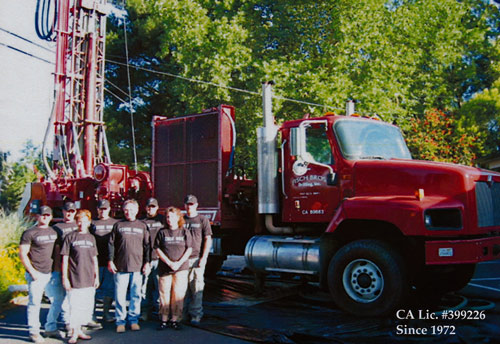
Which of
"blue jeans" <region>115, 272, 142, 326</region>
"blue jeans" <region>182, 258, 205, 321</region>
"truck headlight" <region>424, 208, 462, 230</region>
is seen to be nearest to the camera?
"blue jeans" <region>115, 272, 142, 326</region>

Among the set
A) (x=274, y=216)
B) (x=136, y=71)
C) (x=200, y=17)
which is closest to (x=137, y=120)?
(x=136, y=71)

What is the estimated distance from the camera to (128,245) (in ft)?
22.5

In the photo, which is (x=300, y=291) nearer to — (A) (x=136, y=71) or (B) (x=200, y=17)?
(B) (x=200, y=17)

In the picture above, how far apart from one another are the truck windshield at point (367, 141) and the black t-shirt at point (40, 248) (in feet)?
14.6

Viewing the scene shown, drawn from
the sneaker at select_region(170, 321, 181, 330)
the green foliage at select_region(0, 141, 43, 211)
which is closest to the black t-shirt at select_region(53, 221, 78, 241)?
the sneaker at select_region(170, 321, 181, 330)

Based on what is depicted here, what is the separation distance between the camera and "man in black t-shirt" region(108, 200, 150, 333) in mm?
6789

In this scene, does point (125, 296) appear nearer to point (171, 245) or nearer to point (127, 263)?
point (127, 263)

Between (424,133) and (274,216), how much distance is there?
559 inches

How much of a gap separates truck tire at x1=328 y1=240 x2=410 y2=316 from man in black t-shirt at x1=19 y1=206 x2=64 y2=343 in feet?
12.6

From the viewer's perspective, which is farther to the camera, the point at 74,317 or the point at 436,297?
the point at 436,297

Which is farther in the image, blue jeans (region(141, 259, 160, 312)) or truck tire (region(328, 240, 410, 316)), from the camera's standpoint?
blue jeans (region(141, 259, 160, 312))

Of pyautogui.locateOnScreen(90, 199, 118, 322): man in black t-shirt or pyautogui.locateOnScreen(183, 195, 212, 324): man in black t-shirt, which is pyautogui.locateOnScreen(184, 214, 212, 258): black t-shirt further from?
pyautogui.locateOnScreen(90, 199, 118, 322): man in black t-shirt

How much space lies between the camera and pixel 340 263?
7.52 m

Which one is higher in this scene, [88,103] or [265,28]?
[265,28]
